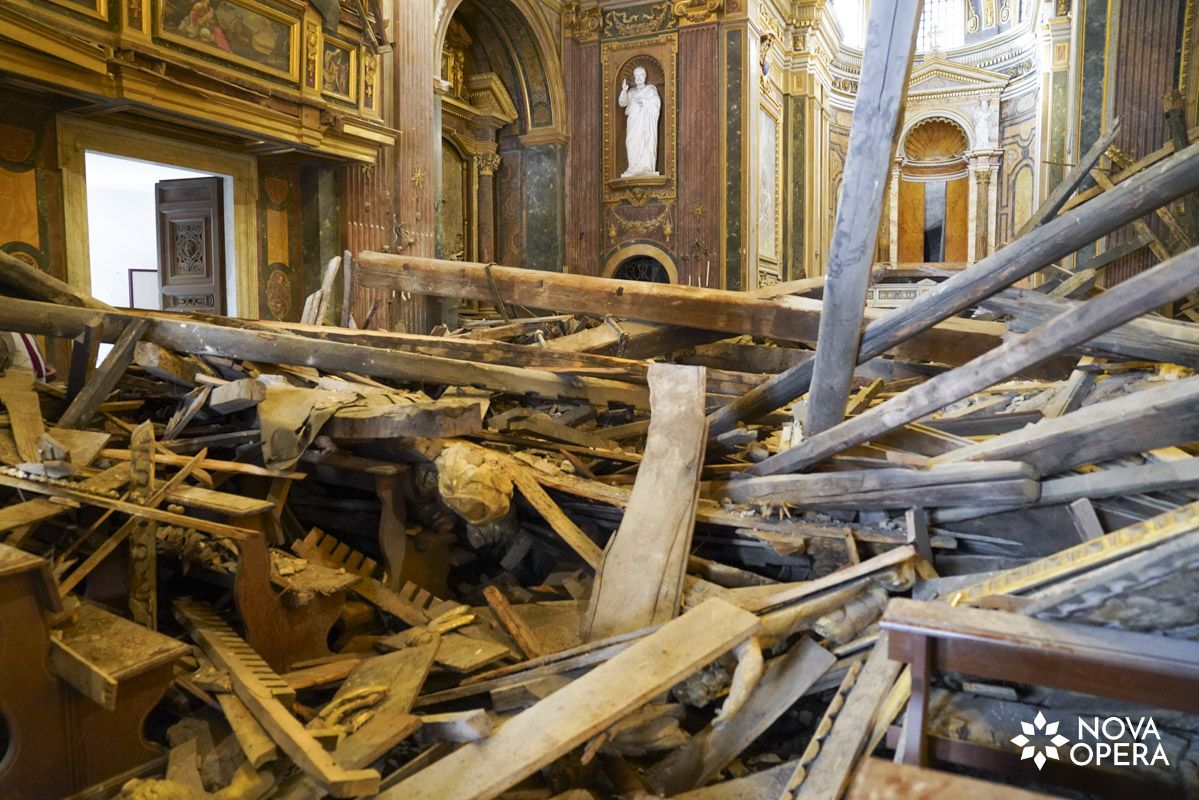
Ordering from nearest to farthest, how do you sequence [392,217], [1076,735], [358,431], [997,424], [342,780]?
[342,780]
[1076,735]
[358,431]
[997,424]
[392,217]

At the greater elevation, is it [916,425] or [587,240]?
[587,240]

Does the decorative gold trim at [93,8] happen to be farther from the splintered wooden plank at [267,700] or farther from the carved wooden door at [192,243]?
the splintered wooden plank at [267,700]

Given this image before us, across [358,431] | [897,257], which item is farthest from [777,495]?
[897,257]

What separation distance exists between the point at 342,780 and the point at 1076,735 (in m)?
2.05

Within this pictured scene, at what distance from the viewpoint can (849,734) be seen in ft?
7.32

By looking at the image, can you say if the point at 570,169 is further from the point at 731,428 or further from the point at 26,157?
the point at 731,428

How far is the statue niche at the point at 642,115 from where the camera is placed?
532 inches

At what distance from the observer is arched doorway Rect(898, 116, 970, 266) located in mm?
19469

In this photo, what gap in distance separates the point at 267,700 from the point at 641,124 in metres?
12.8

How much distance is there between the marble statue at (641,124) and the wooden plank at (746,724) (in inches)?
467

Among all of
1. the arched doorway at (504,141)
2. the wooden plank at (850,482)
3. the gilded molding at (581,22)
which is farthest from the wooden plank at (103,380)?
the gilded molding at (581,22)

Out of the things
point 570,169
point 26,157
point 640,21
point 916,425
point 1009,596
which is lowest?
point 1009,596

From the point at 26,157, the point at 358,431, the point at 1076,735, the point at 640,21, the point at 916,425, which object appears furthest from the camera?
the point at 640,21

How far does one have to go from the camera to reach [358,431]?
3.31 meters
